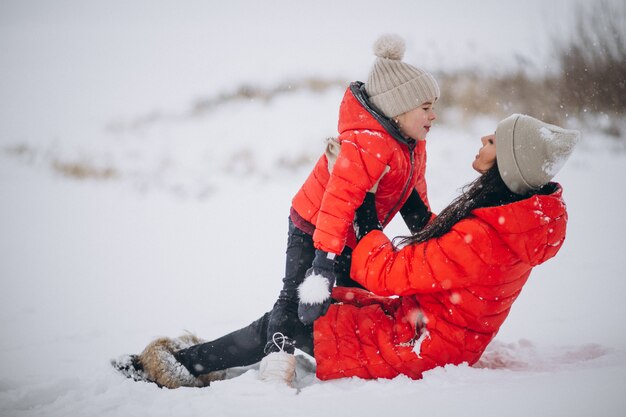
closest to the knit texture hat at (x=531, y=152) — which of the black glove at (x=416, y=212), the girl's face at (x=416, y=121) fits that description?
the girl's face at (x=416, y=121)

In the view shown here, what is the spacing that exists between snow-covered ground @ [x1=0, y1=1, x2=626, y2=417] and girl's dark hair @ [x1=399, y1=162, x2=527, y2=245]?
1.89ft

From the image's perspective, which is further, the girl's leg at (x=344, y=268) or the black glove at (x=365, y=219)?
the girl's leg at (x=344, y=268)

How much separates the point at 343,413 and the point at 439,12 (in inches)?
329

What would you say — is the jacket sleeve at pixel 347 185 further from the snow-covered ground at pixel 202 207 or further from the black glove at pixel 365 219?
the snow-covered ground at pixel 202 207

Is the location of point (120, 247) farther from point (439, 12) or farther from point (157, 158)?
point (439, 12)

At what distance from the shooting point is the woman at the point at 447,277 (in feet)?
5.36

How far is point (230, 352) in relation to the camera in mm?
2100

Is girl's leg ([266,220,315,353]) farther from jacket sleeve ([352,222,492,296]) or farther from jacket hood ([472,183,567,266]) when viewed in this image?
jacket hood ([472,183,567,266])

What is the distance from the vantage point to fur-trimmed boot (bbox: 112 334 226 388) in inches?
80.0

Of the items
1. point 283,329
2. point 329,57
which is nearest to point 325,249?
point 283,329

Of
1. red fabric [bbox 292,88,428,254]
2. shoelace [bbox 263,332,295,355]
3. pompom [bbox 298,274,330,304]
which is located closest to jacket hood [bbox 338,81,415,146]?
red fabric [bbox 292,88,428,254]

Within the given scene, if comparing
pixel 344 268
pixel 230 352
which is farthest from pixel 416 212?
pixel 230 352

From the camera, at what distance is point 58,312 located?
147 inches

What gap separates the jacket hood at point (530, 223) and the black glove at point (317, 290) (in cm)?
66
